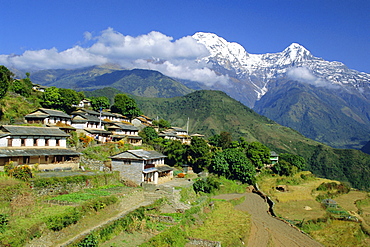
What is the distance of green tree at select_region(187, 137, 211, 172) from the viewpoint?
60312 mm

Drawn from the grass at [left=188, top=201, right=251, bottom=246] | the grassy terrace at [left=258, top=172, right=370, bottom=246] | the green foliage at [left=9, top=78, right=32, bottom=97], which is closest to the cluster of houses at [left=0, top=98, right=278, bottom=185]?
the grass at [left=188, top=201, right=251, bottom=246]

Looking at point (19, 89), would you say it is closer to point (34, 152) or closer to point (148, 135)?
point (148, 135)

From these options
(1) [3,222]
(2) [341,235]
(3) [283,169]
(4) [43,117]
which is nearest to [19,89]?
(4) [43,117]

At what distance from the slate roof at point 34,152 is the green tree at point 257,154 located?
145 ft

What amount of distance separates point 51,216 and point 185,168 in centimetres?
3736

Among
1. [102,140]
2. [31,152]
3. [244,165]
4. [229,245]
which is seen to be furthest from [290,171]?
[31,152]

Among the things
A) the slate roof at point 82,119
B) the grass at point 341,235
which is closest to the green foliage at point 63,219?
the grass at point 341,235

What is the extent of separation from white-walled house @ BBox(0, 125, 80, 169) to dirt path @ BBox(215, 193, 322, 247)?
81.8 ft

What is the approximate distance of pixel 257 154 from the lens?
73.4 m

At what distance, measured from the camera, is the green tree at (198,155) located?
60312 millimetres

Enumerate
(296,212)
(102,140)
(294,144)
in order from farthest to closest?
(294,144)
(102,140)
(296,212)

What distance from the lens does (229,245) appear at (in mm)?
28906

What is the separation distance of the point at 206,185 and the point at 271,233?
16.4 metres

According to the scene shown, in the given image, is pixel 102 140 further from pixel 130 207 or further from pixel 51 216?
pixel 51 216
